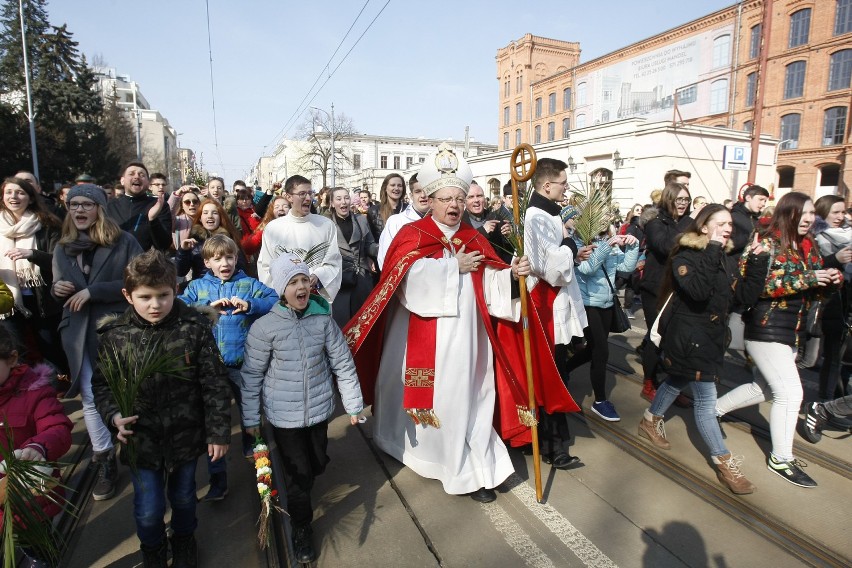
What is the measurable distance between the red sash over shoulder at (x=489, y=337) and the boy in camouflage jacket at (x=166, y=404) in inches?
45.0

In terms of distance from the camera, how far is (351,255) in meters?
6.12

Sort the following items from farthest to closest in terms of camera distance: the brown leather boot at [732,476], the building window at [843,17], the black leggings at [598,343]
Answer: the building window at [843,17] → the black leggings at [598,343] → the brown leather boot at [732,476]

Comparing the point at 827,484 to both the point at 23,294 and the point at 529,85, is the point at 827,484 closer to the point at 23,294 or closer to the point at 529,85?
the point at 23,294

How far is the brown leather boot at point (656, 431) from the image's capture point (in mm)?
4055

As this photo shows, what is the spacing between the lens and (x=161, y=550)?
2.64 meters

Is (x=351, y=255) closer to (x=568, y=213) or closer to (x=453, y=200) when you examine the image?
(x=568, y=213)

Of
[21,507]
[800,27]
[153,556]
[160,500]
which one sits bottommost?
[153,556]

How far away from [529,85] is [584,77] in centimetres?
796

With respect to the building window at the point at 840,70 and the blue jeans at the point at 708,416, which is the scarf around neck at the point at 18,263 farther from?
the building window at the point at 840,70

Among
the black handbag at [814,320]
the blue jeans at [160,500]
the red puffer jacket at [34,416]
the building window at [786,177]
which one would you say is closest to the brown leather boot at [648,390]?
the black handbag at [814,320]

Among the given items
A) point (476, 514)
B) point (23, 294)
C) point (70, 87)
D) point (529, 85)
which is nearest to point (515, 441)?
point (476, 514)

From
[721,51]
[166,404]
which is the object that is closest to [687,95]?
[721,51]

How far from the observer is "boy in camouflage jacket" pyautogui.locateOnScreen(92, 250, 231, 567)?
8.29 feet

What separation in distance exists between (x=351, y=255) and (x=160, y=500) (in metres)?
3.84
